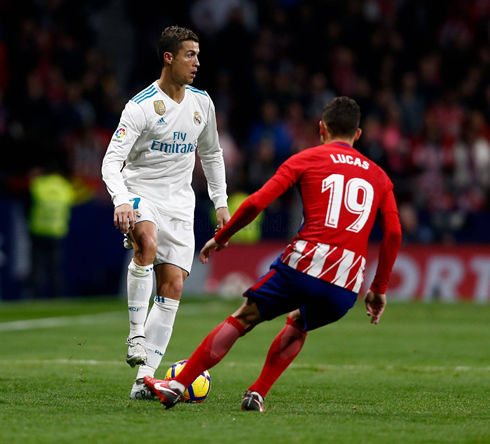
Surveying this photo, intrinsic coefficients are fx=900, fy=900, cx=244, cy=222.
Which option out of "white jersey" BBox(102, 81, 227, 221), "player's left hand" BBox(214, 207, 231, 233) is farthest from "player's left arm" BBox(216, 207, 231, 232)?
"white jersey" BBox(102, 81, 227, 221)

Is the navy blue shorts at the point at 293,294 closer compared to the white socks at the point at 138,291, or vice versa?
the navy blue shorts at the point at 293,294

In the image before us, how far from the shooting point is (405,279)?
52.4 feet

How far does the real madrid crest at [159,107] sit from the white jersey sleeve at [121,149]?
0.12 meters

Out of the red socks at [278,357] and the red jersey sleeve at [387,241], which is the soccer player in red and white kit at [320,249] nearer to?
the red jersey sleeve at [387,241]

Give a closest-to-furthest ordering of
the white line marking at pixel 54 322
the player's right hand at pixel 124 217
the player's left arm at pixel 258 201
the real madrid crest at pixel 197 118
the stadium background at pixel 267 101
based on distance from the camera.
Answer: the player's left arm at pixel 258 201
the player's right hand at pixel 124 217
the real madrid crest at pixel 197 118
the white line marking at pixel 54 322
the stadium background at pixel 267 101

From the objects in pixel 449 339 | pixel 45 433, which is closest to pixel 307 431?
pixel 45 433

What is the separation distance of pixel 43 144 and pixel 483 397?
1112 cm

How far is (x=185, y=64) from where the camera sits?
630 cm

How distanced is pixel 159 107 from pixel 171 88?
0.73 feet

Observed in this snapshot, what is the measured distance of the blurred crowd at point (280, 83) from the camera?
1628cm

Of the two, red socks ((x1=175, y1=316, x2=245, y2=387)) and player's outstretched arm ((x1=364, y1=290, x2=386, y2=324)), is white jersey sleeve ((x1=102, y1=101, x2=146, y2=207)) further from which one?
player's outstretched arm ((x1=364, y1=290, x2=386, y2=324))

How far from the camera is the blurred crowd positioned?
1628 cm

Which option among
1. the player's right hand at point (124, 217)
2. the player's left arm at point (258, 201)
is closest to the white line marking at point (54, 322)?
the player's right hand at point (124, 217)

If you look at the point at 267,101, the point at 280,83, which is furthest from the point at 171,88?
the point at 280,83
